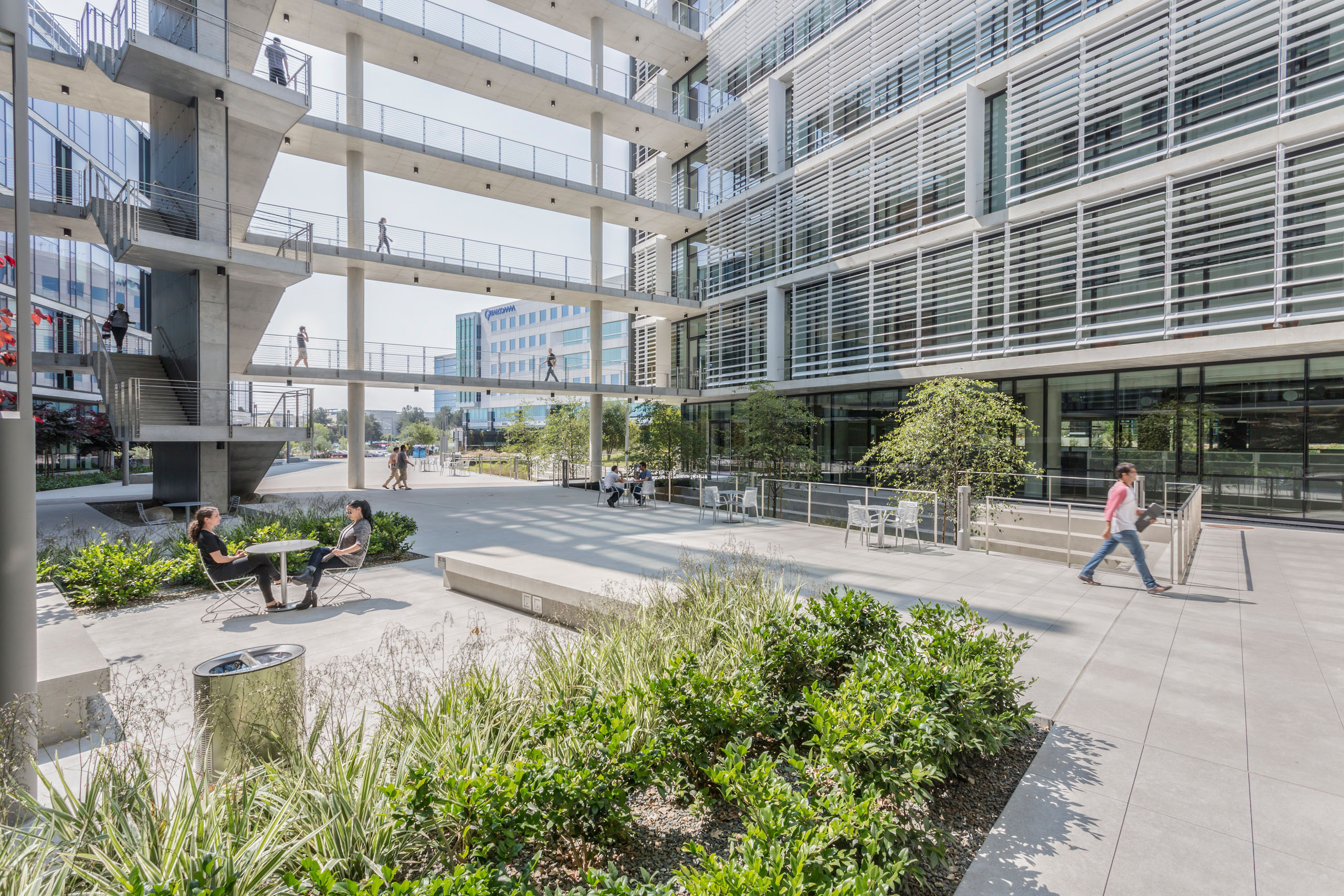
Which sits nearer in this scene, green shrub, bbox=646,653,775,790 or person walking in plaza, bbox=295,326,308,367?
green shrub, bbox=646,653,775,790

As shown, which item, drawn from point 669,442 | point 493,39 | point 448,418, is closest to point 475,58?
point 493,39

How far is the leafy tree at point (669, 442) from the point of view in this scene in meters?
23.7

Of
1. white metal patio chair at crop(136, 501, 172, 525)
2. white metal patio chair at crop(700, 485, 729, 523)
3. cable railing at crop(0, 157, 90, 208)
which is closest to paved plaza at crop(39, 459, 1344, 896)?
white metal patio chair at crop(700, 485, 729, 523)

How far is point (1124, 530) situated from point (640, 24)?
2573cm

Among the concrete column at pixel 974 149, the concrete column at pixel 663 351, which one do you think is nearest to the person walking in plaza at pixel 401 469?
the concrete column at pixel 663 351

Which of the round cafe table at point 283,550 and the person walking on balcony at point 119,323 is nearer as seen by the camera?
the round cafe table at point 283,550

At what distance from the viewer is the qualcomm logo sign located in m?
73.5

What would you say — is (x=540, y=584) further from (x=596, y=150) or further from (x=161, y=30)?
(x=596, y=150)

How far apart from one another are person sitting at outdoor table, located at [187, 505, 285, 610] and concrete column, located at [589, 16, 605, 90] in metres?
22.5

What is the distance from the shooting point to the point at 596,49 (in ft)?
79.2

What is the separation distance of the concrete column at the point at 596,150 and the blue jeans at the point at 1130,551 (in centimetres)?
2192

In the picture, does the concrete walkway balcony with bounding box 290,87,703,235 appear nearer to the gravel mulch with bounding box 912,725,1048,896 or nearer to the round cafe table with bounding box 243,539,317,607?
the round cafe table with bounding box 243,539,317,607

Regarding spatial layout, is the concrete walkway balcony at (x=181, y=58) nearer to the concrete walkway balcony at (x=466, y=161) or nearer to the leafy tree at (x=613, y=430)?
the concrete walkway balcony at (x=466, y=161)

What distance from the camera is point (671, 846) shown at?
9.20 ft
